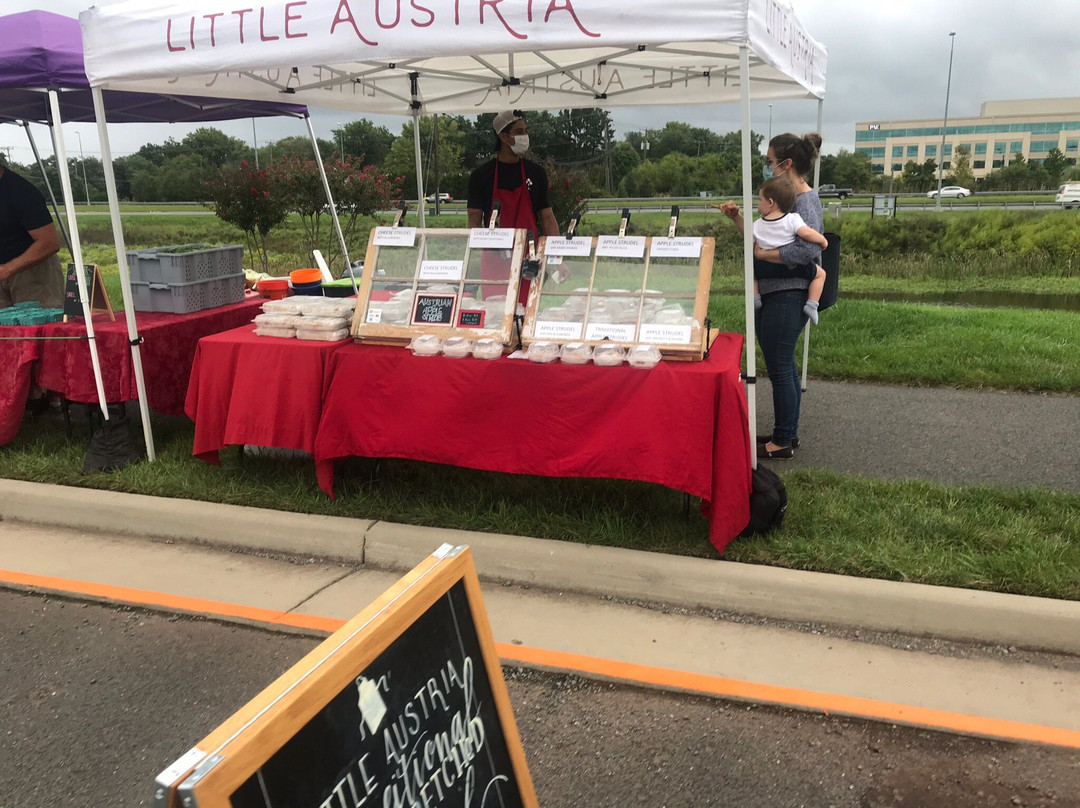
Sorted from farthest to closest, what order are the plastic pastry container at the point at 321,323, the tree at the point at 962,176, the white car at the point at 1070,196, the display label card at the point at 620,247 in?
the tree at the point at 962,176, the white car at the point at 1070,196, the plastic pastry container at the point at 321,323, the display label card at the point at 620,247

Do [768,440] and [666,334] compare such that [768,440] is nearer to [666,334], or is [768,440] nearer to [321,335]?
[666,334]

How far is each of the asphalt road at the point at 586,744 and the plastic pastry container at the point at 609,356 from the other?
57.7 inches

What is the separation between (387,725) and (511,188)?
4.95 meters

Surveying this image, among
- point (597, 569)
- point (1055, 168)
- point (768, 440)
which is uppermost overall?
point (1055, 168)

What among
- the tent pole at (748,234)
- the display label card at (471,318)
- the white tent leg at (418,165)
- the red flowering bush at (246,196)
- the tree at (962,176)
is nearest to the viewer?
the tent pole at (748,234)

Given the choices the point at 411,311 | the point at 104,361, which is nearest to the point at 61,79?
the point at 104,361

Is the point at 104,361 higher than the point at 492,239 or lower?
lower

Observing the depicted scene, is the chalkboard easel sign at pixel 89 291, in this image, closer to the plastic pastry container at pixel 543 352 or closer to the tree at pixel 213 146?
the plastic pastry container at pixel 543 352

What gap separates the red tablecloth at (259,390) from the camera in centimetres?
439

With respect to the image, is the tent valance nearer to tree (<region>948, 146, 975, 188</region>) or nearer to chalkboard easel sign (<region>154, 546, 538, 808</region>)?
chalkboard easel sign (<region>154, 546, 538, 808</region>)

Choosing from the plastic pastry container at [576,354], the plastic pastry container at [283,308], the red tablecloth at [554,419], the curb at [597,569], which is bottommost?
the curb at [597,569]

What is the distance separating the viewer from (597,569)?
381cm

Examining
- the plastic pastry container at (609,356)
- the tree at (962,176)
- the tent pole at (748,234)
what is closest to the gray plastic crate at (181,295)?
the plastic pastry container at (609,356)

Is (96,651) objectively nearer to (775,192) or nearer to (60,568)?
(60,568)
